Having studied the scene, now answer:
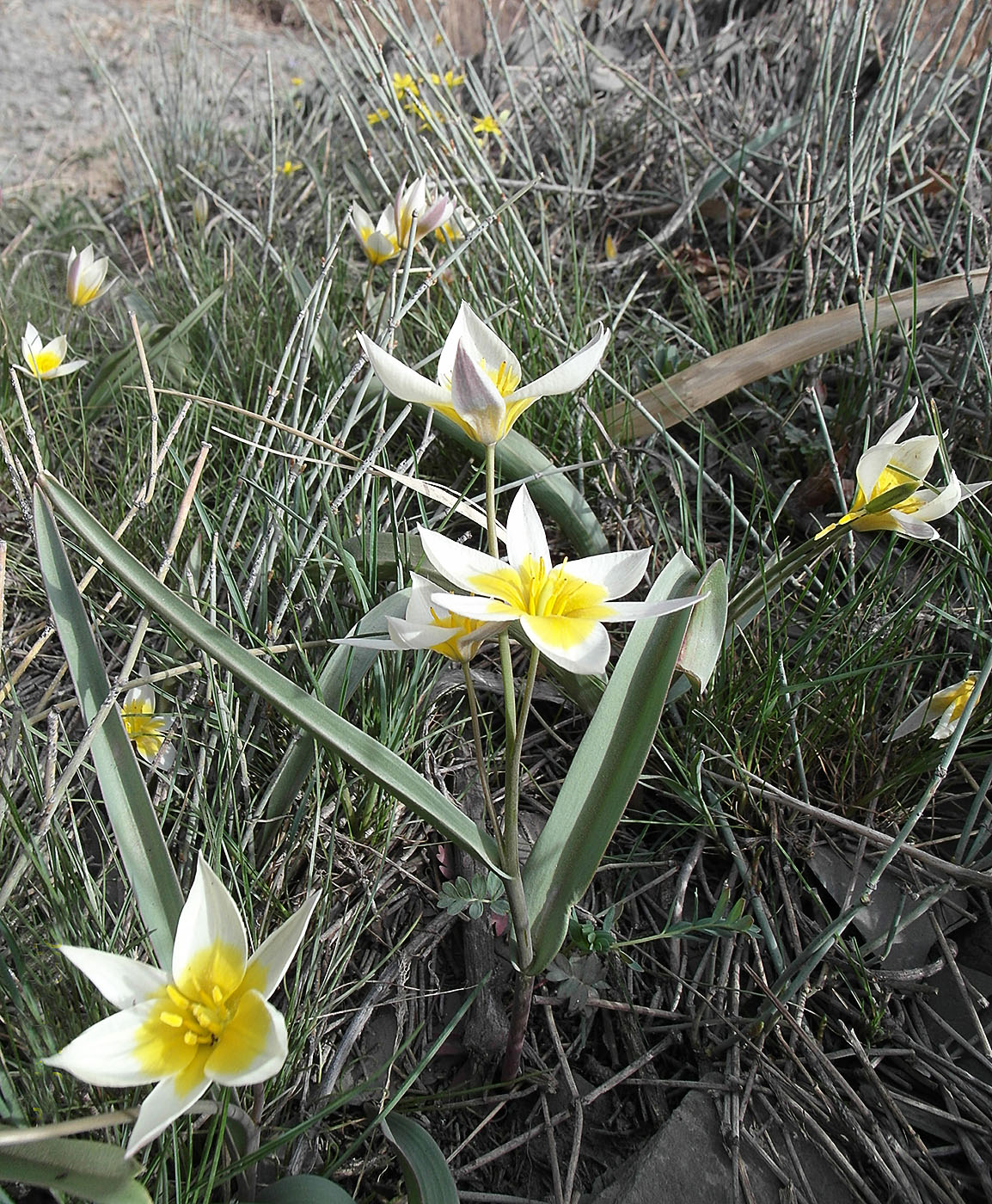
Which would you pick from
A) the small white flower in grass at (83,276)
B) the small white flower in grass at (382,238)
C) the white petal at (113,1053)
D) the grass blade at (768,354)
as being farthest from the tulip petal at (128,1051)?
the small white flower in grass at (83,276)

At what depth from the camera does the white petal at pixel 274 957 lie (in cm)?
57

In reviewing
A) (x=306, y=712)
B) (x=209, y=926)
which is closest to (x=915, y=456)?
(x=306, y=712)

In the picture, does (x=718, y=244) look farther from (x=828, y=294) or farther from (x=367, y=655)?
(x=367, y=655)

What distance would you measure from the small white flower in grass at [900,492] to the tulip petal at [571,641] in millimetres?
358

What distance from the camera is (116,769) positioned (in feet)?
2.27

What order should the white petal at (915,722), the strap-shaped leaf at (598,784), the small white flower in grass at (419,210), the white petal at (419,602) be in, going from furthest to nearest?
the small white flower in grass at (419,210)
the white petal at (915,722)
the strap-shaped leaf at (598,784)
the white petal at (419,602)

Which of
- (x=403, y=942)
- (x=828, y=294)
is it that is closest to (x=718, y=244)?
(x=828, y=294)

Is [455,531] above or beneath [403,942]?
above

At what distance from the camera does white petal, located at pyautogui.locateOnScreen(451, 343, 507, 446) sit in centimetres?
61

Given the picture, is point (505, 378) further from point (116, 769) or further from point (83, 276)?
point (83, 276)

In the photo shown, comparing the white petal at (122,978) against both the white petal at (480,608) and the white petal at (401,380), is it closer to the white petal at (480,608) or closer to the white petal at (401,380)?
the white petal at (480,608)

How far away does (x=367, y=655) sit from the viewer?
0.91 metres

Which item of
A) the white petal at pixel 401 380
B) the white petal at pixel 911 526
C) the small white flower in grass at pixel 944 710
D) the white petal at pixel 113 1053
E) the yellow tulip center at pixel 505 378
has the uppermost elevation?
the white petal at pixel 401 380

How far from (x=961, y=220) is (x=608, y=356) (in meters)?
0.87
